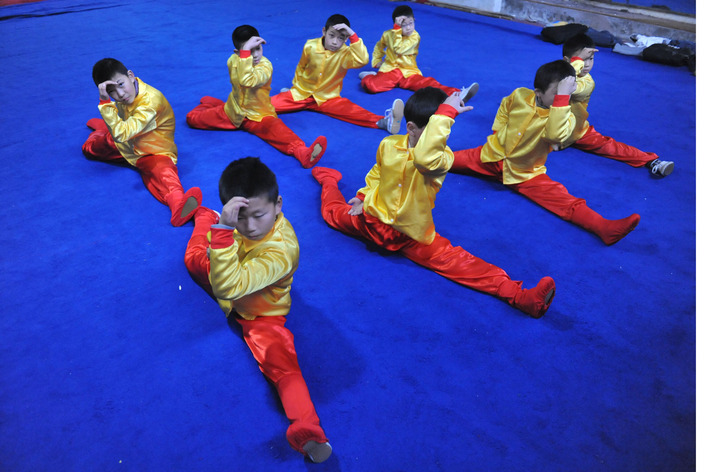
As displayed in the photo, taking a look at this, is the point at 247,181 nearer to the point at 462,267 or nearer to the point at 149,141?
the point at 462,267

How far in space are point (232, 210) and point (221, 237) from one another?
0.38 ft

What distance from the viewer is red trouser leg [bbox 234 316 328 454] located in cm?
182

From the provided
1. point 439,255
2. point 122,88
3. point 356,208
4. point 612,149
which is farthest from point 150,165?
point 612,149

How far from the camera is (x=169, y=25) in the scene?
7.39 m

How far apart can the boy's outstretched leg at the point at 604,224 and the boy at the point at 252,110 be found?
71.8 inches

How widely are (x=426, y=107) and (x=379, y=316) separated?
3.57 feet

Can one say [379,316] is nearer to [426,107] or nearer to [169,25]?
[426,107]

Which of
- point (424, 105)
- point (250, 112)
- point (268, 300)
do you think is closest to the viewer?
point (268, 300)

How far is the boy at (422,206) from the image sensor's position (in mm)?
2406

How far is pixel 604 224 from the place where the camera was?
2.98 m

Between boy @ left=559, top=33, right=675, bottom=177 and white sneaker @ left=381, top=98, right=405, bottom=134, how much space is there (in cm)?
119

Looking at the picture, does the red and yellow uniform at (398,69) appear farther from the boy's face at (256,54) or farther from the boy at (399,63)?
the boy's face at (256,54)

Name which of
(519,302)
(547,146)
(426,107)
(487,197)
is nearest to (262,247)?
(426,107)

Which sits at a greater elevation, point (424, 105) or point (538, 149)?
point (424, 105)
